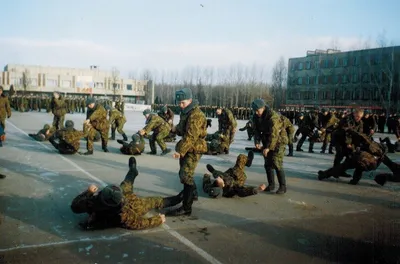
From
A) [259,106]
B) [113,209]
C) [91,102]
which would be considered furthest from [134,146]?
[113,209]

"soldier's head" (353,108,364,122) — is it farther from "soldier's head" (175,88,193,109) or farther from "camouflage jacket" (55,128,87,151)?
"camouflage jacket" (55,128,87,151)

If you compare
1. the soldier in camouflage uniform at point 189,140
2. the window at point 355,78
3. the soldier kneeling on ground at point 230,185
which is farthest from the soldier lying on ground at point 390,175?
the window at point 355,78

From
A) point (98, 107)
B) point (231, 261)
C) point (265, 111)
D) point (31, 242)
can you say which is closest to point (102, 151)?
point (98, 107)

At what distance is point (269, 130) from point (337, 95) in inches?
2217

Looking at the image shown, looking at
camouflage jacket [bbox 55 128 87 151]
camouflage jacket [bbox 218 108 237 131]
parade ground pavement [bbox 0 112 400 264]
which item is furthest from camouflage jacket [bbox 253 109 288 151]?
camouflage jacket [bbox 55 128 87 151]

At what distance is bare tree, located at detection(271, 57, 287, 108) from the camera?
69.9 m

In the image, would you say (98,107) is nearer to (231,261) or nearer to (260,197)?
(260,197)

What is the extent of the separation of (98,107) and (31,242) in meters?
7.03

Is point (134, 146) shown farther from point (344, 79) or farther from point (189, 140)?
point (344, 79)

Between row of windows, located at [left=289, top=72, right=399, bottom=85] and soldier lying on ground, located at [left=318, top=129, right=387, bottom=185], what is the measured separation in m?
43.8

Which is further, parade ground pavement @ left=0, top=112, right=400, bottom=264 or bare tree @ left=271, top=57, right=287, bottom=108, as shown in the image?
bare tree @ left=271, top=57, right=287, bottom=108

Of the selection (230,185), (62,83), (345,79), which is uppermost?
(345,79)

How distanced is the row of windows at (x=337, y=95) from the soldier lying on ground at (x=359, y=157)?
46441 mm

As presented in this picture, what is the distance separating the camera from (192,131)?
4988 mm
